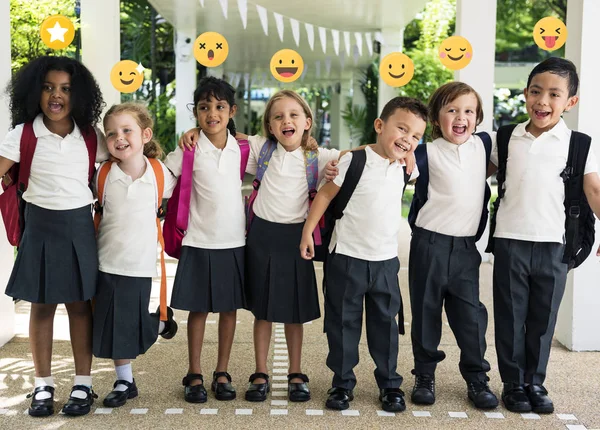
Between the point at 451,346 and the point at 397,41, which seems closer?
the point at 451,346

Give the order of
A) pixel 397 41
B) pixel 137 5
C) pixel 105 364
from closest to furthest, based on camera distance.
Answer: pixel 105 364
pixel 397 41
pixel 137 5

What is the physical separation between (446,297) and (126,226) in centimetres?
149

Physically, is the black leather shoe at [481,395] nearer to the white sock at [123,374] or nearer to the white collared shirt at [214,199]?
the white collared shirt at [214,199]

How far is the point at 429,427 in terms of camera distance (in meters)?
3.03

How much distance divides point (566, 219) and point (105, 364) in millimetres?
2403

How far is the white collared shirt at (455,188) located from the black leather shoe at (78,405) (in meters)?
1.67

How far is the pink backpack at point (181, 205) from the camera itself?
10.7 ft

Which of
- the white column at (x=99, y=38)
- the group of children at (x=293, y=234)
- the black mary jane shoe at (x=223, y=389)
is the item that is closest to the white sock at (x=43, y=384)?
the group of children at (x=293, y=234)

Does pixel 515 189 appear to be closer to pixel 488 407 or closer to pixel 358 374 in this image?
pixel 488 407

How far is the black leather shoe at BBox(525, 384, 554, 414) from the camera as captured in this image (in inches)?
126

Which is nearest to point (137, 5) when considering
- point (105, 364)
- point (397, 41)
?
point (397, 41)

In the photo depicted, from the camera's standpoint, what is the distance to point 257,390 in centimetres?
330

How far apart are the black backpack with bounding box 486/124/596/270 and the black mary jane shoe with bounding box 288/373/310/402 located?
1.22 meters

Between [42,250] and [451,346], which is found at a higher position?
[42,250]
